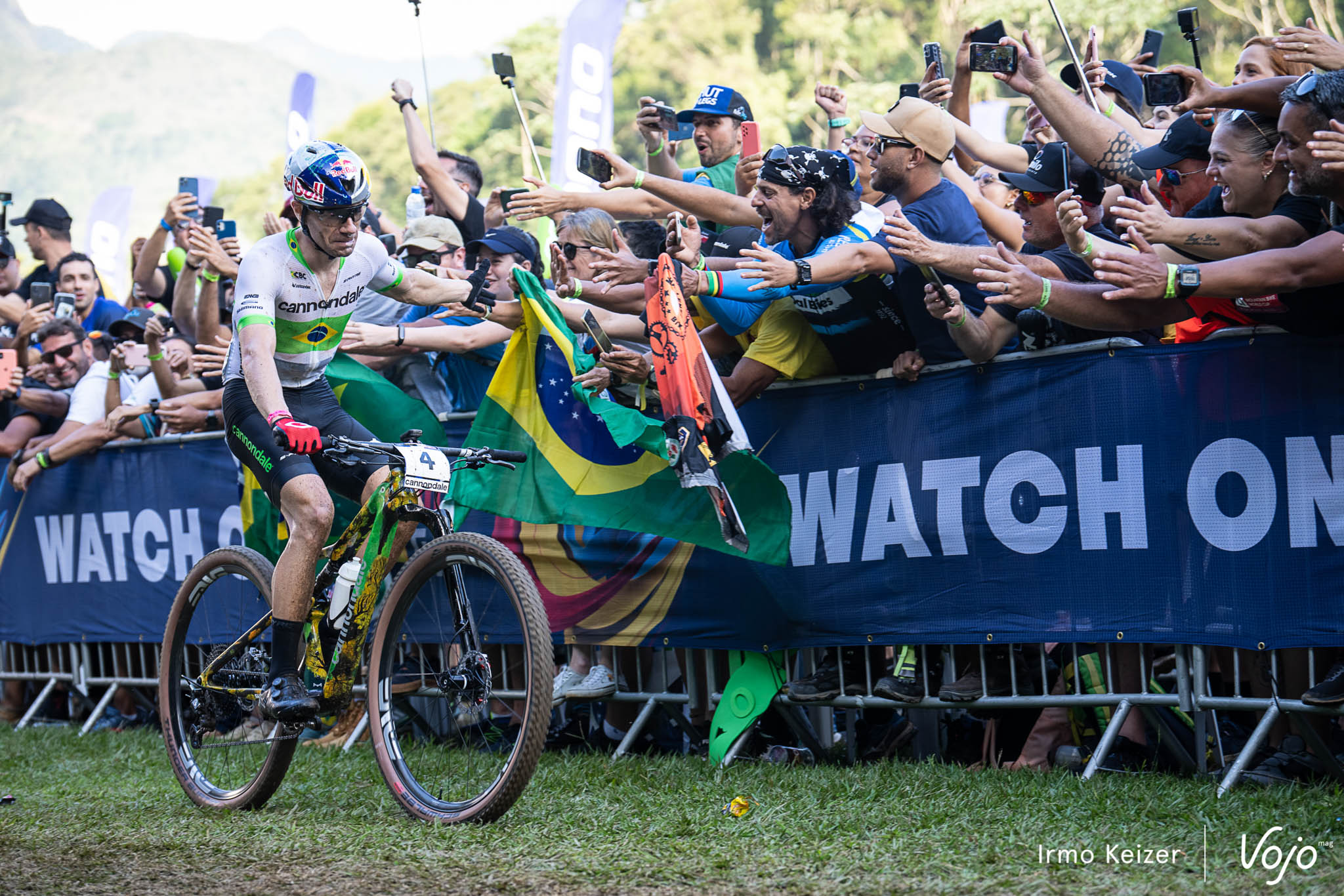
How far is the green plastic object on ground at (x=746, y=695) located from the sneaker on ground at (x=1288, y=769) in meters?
2.12

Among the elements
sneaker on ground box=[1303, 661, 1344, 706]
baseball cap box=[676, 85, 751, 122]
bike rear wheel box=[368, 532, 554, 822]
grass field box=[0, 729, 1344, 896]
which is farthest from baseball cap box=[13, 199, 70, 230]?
sneaker on ground box=[1303, 661, 1344, 706]

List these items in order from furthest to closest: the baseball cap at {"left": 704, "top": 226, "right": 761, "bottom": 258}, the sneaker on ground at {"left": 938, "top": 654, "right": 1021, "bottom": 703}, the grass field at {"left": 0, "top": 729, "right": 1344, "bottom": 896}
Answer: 1. the baseball cap at {"left": 704, "top": 226, "right": 761, "bottom": 258}
2. the sneaker on ground at {"left": 938, "top": 654, "right": 1021, "bottom": 703}
3. the grass field at {"left": 0, "top": 729, "right": 1344, "bottom": 896}

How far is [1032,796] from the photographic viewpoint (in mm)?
5203

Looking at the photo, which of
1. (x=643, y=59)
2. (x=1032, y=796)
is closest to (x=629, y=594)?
(x=1032, y=796)

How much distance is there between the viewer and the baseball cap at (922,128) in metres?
6.34

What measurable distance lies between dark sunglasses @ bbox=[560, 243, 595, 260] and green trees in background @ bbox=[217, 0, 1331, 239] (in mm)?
31582

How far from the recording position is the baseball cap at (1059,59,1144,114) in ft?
25.3

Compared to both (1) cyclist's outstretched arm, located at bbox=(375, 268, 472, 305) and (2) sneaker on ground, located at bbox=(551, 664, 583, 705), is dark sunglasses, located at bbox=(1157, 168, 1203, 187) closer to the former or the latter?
(1) cyclist's outstretched arm, located at bbox=(375, 268, 472, 305)

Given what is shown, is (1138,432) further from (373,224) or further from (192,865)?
(373,224)

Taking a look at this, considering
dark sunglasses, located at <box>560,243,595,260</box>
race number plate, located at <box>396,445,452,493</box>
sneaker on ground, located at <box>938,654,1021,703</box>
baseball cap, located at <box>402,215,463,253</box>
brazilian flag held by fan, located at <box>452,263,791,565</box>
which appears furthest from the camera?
baseball cap, located at <box>402,215,463,253</box>

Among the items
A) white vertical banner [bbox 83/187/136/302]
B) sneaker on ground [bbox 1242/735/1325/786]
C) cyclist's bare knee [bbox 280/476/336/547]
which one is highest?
white vertical banner [bbox 83/187/136/302]

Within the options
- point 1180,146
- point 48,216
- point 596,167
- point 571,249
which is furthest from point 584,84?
point 1180,146

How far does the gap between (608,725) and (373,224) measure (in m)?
5.16

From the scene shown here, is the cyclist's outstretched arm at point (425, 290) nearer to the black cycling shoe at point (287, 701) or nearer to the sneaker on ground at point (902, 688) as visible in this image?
the black cycling shoe at point (287, 701)
